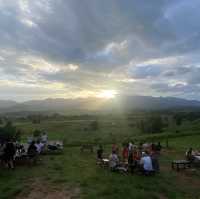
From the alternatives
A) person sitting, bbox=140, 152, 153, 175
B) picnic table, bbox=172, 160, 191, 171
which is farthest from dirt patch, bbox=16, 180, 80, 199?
picnic table, bbox=172, 160, 191, 171

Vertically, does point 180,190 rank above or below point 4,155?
below

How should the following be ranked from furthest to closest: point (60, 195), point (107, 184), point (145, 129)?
point (145, 129)
point (107, 184)
point (60, 195)

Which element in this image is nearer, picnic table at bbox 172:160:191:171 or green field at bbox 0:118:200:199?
green field at bbox 0:118:200:199

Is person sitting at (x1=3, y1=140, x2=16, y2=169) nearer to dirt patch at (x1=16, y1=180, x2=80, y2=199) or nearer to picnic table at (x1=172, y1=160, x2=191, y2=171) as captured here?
dirt patch at (x1=16, y1=180, x2=80, y2=199)

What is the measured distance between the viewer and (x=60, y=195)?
10031mm

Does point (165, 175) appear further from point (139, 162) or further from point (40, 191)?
point (40, 191)

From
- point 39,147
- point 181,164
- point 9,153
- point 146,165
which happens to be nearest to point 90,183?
point 146,165

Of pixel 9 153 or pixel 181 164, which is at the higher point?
pixel 9 153

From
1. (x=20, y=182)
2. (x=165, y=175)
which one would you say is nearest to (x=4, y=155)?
(x=20, y=182)

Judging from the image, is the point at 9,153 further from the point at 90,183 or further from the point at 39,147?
the point at 90,183

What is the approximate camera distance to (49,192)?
1044cm

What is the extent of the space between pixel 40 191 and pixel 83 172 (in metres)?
3.89

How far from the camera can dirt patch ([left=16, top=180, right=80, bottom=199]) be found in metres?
9.95

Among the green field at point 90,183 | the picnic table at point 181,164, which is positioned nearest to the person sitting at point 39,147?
the green field at point 90,183
